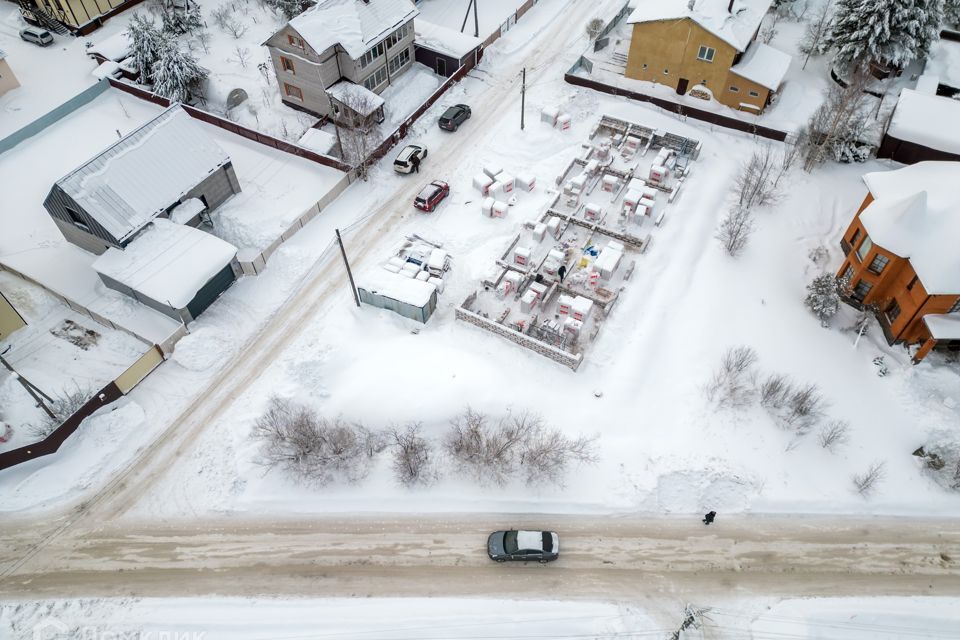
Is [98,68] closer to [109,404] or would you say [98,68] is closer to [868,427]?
[109,404]

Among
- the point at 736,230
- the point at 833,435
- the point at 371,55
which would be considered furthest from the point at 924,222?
the point at 371,55

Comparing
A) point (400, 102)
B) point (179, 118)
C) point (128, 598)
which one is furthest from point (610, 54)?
point (128, 598)

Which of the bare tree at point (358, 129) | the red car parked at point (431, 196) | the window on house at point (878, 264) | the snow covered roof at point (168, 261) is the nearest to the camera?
the window on house at point (878, 264)

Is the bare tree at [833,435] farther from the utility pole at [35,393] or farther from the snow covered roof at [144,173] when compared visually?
the snow covered roof at [144,173]

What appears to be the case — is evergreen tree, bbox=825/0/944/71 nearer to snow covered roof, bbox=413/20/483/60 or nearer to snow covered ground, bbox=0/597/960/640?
snow covered roof, bbox=413/20/483/60

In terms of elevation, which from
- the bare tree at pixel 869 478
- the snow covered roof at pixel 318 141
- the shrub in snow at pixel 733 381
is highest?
the snow covered roof at pixel 318 141

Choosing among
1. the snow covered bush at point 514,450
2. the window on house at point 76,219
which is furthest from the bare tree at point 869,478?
the window on house at point 76,219

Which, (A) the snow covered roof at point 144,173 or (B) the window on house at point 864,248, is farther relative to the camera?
(A) the snow covered roof at point 144,173

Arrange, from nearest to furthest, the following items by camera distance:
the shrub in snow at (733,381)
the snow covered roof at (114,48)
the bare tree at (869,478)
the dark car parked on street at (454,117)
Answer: the bare tree at (869,478)
the shrub in snow at (733,381)
the dark car parked on street at (454,117)
the snow covered roof at (114,48)
